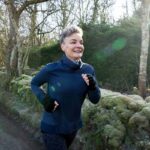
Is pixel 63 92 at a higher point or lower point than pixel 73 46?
lower

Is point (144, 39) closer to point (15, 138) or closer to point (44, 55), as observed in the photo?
point (15, 138)

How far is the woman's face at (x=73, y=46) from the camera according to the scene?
411cm

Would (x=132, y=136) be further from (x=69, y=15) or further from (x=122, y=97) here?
(x=69, y=15)

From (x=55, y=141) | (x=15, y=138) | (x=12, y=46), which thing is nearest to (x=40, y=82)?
(x=55, y=141)

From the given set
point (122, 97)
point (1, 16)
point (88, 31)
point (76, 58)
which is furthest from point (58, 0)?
point (76, 58)

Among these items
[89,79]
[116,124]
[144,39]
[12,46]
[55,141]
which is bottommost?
[116,124]

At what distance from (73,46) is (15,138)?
4675mm

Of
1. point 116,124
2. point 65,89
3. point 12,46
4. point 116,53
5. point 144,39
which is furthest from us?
point 12,46

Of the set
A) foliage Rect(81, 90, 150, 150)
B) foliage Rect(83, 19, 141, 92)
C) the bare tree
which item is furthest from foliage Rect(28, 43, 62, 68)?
foliage Rect(81, 90, 150, 150)

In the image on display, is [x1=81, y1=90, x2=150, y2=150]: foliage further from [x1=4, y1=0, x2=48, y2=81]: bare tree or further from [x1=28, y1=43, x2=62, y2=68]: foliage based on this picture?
[x1=28, y1=43, x2=62, y2=68]: foliage

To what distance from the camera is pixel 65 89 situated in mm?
4059

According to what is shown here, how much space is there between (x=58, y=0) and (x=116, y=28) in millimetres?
4193

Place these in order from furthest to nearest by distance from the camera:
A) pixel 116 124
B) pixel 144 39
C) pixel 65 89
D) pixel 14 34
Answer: pixel 14 34 < pixel 144 39 < pixel 116 124 < pixel 65 89

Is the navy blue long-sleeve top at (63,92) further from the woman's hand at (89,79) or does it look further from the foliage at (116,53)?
the foliage at (116,53)
